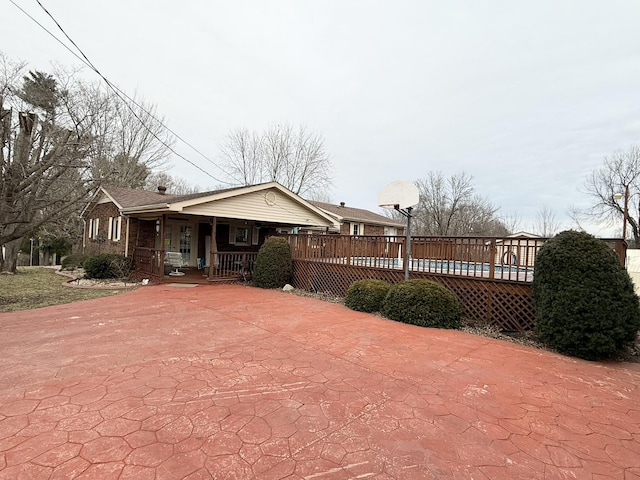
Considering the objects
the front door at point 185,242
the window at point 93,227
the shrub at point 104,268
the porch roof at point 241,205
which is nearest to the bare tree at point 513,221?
the porch roof at point 241,205

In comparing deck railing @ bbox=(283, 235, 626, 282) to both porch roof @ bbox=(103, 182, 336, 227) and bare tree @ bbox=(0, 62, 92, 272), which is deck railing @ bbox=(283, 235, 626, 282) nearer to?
porch roof @ bbox=(103, 182, 336, 227)

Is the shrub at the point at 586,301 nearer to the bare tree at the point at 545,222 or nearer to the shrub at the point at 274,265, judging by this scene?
the shrub at the point at 274,265

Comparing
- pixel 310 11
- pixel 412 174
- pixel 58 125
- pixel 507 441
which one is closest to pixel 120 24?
pixel 58 125

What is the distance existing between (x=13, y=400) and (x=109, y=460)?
5.34 ft

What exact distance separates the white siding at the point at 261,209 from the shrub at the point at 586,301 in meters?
9.42

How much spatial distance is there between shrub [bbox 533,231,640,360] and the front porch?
9.34 m

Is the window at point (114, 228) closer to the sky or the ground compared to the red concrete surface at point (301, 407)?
closer to the sky

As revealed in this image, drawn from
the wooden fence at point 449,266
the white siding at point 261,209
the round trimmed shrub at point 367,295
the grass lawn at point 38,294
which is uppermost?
the white siding at point 261,209

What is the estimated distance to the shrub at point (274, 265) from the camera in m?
10.4

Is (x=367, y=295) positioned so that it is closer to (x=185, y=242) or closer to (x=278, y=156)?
(x=185, y=242)

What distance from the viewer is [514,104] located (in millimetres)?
12469

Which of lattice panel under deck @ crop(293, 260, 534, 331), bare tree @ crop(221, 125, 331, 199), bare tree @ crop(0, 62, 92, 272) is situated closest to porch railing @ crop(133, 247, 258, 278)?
bare tree @ crop(0, 62, 92, 272)

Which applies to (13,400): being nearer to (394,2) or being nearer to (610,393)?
(610,393)

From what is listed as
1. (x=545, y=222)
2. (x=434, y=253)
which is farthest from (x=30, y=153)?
(x=545, y=222)
